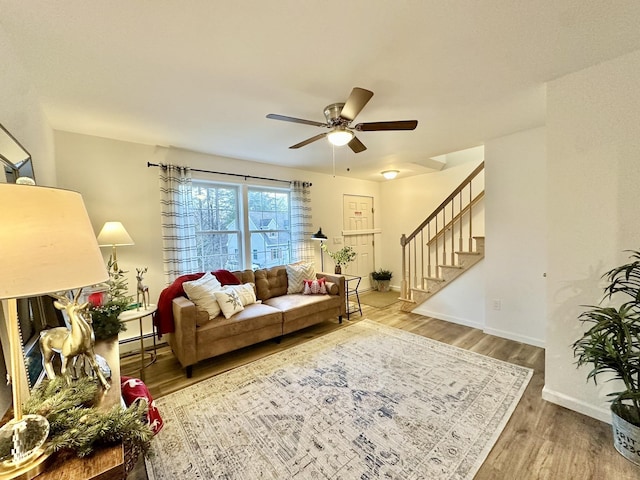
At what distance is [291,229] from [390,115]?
2512 mm

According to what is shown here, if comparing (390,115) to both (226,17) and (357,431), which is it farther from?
(357,431)

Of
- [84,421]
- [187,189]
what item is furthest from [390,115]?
Answer: [84,421]

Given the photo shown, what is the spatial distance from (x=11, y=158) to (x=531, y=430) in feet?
11.5

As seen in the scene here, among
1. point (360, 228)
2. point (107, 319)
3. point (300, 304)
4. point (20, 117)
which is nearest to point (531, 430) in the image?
point (300, 304)

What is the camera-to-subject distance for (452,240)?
13.1ft

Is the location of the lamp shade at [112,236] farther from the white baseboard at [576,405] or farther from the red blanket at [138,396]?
the white baseboard at [576,405]

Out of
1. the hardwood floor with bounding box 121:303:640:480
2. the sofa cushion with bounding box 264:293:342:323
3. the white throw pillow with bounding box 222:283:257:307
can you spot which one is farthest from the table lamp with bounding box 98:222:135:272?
the sofa cushion with bounding box 264:293:342:323

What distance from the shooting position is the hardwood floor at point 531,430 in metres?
1.48

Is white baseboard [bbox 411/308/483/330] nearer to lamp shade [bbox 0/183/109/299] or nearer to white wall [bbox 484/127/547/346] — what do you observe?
white wall [bbox 484/127/547/346]

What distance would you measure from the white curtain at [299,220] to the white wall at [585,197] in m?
3.22

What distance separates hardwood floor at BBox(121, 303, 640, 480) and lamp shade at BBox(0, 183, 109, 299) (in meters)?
2.13

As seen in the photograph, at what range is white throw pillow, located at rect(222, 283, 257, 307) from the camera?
3100 mm

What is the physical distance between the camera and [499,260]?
3.24 m

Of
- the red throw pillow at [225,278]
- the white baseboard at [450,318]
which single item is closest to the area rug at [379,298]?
the white baseboard at [450,318]
